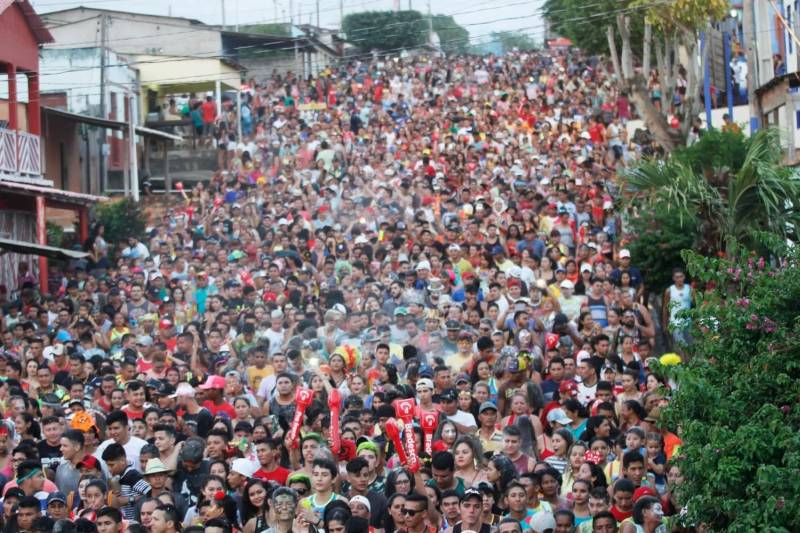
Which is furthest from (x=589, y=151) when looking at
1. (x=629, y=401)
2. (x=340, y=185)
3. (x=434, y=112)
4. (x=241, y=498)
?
(x=241, y=498)

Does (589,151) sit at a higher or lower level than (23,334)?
higher

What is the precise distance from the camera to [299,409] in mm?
13016

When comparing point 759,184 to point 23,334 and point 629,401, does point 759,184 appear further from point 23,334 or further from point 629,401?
point 23,334

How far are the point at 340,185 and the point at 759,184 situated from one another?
10486 mm

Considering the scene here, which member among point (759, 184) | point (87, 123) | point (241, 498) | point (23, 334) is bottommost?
point (241, 498)

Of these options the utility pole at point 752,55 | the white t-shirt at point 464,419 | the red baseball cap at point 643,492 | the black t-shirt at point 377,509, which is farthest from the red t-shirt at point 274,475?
the utility pole at point 752,55

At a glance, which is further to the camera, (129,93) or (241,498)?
(129,93)

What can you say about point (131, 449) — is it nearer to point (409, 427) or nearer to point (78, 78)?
point (409, 427)

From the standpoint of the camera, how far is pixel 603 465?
11625mm

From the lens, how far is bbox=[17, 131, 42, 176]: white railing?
86.4ft

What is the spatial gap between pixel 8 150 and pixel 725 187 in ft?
43.0

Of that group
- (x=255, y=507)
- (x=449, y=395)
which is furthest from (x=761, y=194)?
(x=255, y=507)

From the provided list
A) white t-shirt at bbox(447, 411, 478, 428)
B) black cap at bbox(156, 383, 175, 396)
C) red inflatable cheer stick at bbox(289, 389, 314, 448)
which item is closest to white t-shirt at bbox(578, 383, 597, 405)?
white t-shirt at bbox(447, 411, 478, 428)

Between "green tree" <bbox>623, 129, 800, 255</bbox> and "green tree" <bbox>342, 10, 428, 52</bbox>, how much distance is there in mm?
49382
